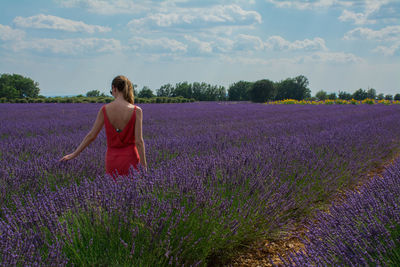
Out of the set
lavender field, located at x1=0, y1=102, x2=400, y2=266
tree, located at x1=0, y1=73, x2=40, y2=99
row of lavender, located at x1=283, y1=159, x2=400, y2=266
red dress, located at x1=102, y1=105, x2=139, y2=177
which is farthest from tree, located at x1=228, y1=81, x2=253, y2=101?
row of lavender, located at x1=283, y1=159, x2=400, y2=266

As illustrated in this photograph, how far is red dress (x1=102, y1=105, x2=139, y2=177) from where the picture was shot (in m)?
2.73

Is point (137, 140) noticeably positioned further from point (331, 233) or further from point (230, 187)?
point (331, 233)

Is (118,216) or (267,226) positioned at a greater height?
(118,216)

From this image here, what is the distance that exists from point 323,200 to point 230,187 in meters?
1.55

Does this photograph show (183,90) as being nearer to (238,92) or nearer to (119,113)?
(238,92)

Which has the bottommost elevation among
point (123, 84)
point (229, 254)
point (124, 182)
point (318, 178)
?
point (229, 254)

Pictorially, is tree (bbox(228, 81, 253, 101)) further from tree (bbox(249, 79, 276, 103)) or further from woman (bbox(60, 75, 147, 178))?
woman (bbox(60, 75, 147, 178))

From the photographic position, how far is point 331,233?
1.64 metres

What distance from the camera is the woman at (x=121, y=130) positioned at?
2639 mm

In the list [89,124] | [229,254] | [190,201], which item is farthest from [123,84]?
[89,124]

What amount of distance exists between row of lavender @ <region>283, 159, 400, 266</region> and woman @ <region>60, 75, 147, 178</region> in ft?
5.32

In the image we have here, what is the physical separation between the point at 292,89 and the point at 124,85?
2666 inches

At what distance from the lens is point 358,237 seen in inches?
56.4

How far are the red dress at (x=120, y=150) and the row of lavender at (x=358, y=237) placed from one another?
1685 millimetres
